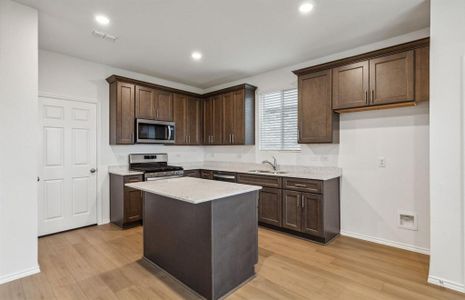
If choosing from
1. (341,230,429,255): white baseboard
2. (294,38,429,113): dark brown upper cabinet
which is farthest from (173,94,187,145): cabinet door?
(341,230,429,255): white baseboard

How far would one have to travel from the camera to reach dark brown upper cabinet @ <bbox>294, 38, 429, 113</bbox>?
283 centimetres

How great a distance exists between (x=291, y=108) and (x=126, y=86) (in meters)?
2.88

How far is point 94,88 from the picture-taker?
411 centimetres

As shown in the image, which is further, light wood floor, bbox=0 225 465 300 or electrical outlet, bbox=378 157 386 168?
electrical outlet, bbox=378 157 386 168

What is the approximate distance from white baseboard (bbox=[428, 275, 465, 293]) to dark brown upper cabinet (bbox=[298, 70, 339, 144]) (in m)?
1.88

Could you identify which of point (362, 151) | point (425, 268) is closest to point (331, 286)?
point (425, 268)

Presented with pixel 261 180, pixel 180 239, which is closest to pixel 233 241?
pixel 180 239

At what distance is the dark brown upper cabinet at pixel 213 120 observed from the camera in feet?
16.7

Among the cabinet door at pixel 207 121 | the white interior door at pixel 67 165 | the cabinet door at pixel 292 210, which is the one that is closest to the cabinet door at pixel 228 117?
the cabinet door at pixel 207 121

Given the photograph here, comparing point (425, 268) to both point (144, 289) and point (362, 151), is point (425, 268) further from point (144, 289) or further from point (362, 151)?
point (144, 289)

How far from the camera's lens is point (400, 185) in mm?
3182

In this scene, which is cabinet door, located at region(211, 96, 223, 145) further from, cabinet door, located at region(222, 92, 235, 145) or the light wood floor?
the light wood floor

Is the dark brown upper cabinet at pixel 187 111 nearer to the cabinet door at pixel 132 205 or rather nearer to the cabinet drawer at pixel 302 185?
the cabinet door at pixel 132 205

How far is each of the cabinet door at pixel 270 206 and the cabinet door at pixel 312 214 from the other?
389 mm
